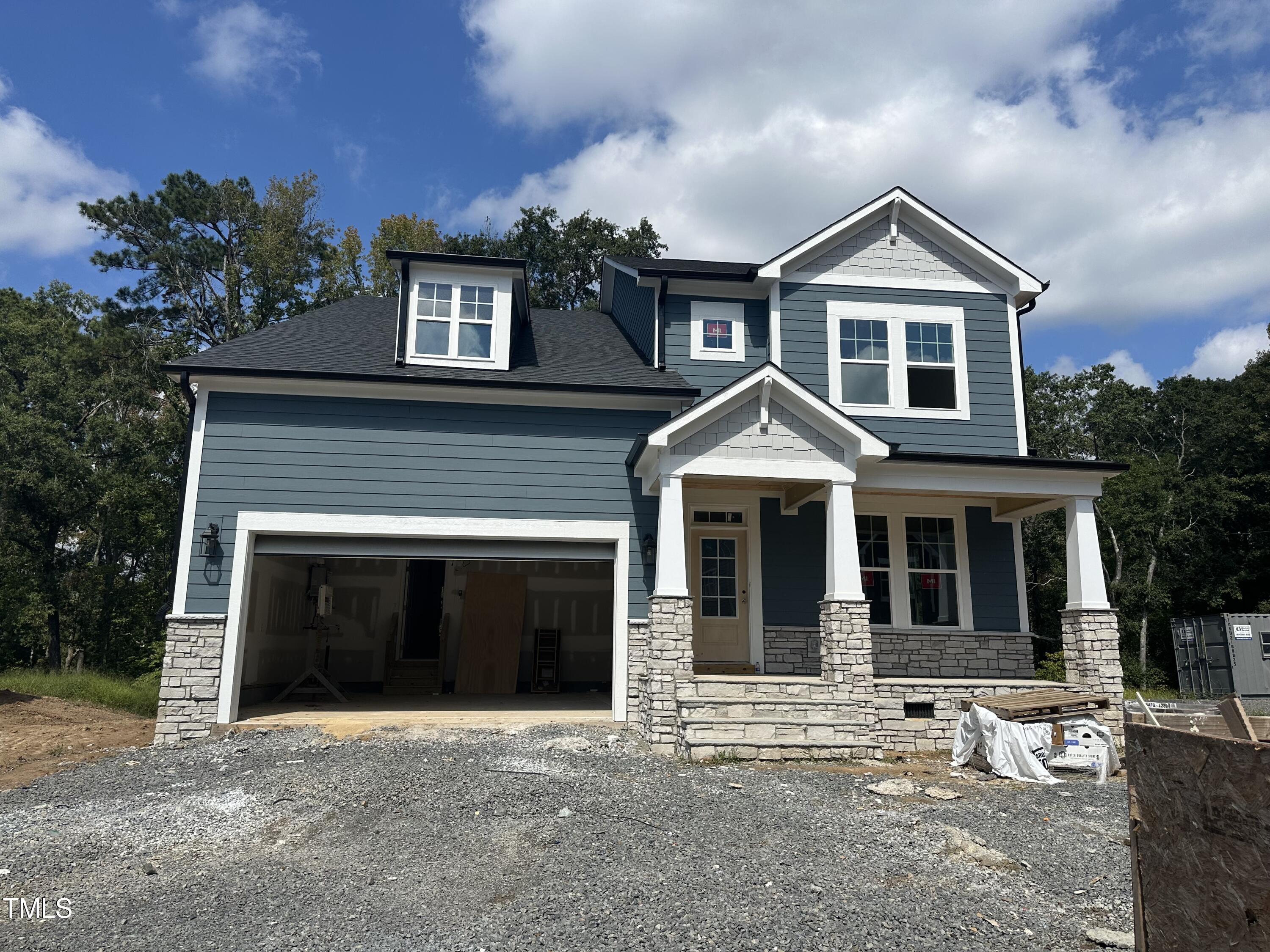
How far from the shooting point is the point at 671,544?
1032 centimetres

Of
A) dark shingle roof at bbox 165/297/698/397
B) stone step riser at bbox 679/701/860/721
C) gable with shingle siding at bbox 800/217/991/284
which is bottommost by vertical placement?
stone step riser at bbox 679/701/860/721

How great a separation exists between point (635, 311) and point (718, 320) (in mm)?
2019

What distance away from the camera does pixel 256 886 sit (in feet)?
17.5

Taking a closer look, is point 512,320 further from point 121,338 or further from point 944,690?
point 121,338

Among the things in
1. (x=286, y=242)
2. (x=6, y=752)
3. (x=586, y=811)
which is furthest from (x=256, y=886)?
(x=286, y=242)

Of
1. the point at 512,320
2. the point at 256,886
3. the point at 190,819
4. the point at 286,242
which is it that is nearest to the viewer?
Result: the point at 256,886

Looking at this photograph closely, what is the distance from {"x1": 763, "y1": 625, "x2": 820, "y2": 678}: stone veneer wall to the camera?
12.2 m

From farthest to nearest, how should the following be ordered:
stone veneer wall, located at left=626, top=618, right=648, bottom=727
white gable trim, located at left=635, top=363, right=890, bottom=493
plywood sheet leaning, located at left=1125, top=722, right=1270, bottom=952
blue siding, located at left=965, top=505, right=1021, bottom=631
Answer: blue siding, located at left=965, top=505, right=1021, bottom=631 < stone veneer wall, located at left=626, top=618, right=648, bottom=727 < white gable trim, located at left=635, top=363, right=890, bottom=493 < plywood sheet leaning, located at left=1125, top=722, right=1270, bottom=952

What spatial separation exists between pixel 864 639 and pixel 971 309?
6.16m

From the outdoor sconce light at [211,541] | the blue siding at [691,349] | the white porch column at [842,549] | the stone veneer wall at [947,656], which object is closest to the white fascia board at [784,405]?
the white porch column at [842,549]

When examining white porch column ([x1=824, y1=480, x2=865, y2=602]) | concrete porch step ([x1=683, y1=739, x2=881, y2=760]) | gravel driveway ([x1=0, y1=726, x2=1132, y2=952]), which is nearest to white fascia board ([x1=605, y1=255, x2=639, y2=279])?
white porch column ([x1=824, y1=480, x2=865, y2=602])

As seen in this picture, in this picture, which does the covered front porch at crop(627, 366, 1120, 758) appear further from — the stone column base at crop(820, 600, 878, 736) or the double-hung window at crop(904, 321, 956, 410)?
the double-hung window at crop(904, 321, 956, 410)

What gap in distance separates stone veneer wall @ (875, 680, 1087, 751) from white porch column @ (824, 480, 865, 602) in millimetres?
1235

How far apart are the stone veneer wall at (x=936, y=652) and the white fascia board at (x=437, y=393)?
3.96 meters
